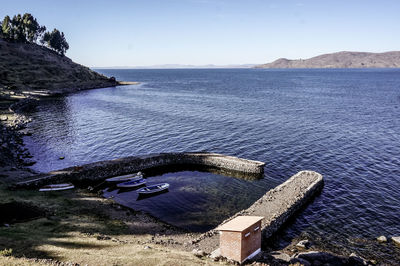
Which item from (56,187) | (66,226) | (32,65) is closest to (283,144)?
(56,187)

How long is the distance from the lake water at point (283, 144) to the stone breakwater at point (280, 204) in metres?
1.41

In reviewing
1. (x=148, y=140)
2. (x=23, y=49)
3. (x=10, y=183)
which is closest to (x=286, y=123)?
(x=148, y=140)

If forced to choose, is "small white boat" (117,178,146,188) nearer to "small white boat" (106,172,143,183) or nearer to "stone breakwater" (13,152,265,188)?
"small white boat" (106,172,143,183)

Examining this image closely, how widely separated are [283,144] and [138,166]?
30.2m

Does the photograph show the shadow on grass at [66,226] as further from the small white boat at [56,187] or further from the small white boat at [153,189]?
the small white boat at [153,189]

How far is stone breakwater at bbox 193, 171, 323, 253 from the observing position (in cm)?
2814

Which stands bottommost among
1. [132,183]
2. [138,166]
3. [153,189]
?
[153,189]

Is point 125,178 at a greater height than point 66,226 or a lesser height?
lesser

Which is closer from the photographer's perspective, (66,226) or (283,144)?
(66,226)

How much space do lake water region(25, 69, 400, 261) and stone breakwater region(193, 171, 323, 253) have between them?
141cm

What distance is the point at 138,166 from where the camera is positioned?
160ft

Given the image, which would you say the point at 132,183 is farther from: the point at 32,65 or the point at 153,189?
the point at 32,65

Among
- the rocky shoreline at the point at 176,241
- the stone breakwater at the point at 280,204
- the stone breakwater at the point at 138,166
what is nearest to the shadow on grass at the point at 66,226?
the rocky shoreline at the point at 176,241

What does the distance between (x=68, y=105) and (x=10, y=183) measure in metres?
81.3
